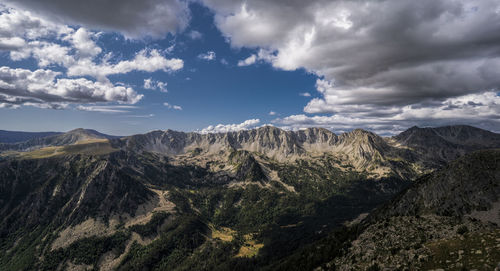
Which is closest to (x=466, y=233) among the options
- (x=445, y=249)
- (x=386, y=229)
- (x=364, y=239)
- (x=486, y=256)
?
(x=445, y=249)

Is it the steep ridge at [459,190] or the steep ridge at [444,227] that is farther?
the steep ridge at [459,190]

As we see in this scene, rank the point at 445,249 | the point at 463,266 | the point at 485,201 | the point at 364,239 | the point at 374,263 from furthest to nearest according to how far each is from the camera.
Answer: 1. the point at 364,239
2. the point at 485,201
3. the point at 374,263
4. the point at 445,249
5. the point at 463,266

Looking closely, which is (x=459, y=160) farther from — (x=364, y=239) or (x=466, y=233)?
(x=364, y=239)

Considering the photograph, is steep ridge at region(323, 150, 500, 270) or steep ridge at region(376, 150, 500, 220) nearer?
steep ridge at region(323, 150, 500, 270)

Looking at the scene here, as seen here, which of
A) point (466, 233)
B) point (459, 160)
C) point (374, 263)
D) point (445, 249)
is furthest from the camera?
point (459, 160)

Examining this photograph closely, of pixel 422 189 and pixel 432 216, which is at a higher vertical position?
pixel 422 189

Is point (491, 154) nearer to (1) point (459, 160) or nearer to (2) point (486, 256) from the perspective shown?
(1) point (459, 160)

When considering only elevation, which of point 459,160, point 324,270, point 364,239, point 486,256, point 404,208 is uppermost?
point 459,160

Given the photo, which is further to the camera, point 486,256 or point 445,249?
point 445,249

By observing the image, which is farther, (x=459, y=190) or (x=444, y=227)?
(x=459, y=190)

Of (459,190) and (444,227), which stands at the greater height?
(459,190)
